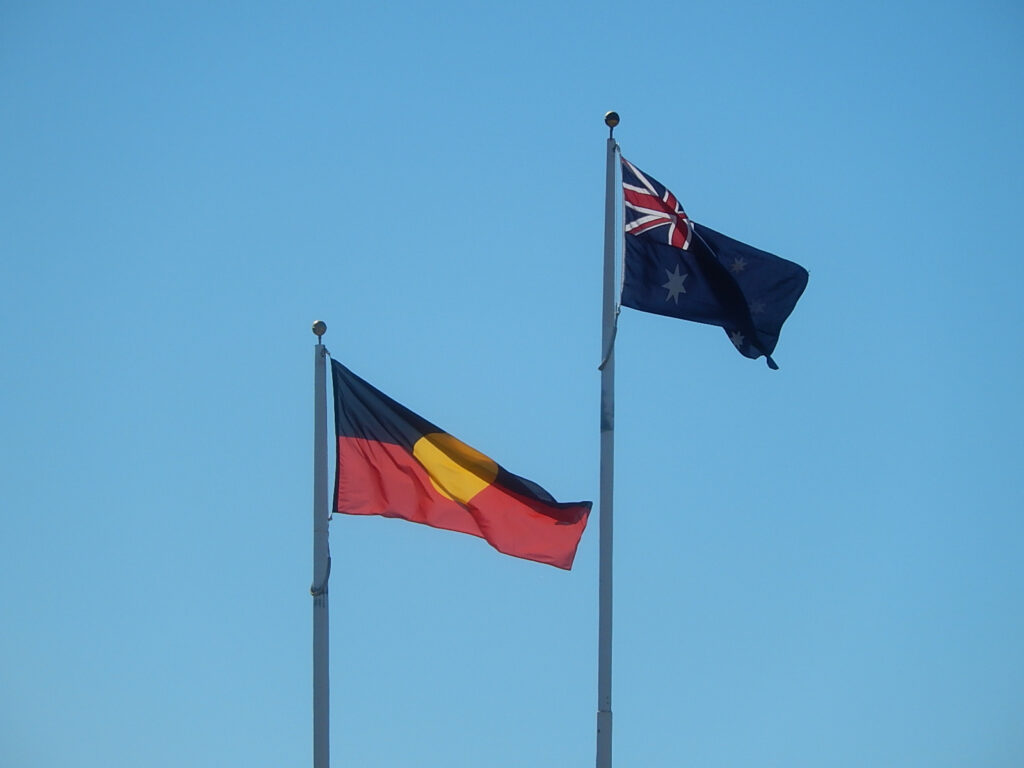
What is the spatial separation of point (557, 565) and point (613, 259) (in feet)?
12.1

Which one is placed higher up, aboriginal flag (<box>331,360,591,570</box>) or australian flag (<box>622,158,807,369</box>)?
australian flag (<box>622,158,807,369</box>)

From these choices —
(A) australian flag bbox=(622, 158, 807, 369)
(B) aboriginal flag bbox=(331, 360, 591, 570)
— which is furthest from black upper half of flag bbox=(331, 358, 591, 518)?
(A) australian flag bbox=(622, 158, 807, 369)

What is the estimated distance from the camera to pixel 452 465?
68.7 feet

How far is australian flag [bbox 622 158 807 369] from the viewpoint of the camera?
71.1 ft

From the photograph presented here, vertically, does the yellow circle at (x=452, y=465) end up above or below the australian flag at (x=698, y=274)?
below

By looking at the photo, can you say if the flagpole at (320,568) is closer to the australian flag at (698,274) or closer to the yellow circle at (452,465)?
the yellow circle at (452,465)

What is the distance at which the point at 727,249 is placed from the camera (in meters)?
22.4

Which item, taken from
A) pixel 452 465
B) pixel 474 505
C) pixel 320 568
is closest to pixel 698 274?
pixel 452 465

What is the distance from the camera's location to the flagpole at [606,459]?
64.2ft

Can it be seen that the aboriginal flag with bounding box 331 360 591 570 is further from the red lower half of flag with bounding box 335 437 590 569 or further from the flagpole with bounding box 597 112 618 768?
the flagpole with bounding box 597 112 618 768

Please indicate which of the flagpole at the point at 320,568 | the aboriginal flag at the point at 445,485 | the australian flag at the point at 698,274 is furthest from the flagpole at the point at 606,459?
the flagpole at the point at 320,568

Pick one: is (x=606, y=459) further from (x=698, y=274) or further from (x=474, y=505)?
(x=698, y=274)

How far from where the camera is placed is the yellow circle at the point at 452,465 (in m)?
20.9

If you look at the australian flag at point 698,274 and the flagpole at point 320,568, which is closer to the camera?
the flagpole at point 320,568
